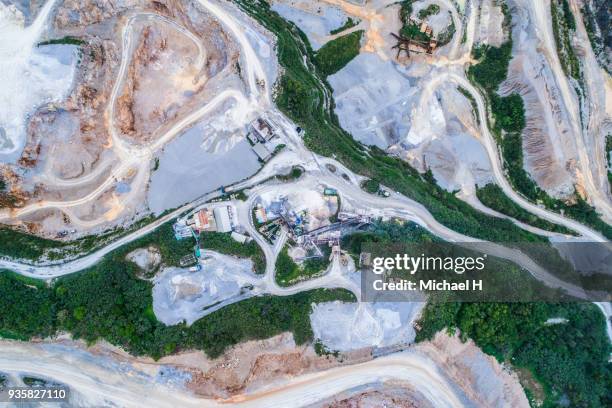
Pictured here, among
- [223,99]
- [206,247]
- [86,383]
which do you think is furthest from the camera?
[223,99]

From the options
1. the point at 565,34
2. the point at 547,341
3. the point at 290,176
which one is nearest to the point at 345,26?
the point at 290,176

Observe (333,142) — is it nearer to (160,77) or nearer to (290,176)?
(290,176)

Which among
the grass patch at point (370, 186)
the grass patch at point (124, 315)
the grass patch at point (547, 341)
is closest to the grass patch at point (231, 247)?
the grass patch at point (124, 315)

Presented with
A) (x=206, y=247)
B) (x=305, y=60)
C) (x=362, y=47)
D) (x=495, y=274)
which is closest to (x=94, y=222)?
(x=206, y=247)

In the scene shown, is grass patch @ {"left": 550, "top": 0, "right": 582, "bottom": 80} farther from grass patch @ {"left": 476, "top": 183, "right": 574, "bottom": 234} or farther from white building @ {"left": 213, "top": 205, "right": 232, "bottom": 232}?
white building @ {"left": 213, "top": 205, "right": 232, "bottom": 232}

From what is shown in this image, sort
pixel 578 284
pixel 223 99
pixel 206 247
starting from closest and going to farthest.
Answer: pixel 206 247 < pixel 223 99 < pixel 578 284

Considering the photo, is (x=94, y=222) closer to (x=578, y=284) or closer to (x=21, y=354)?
(x=21, y=354)
